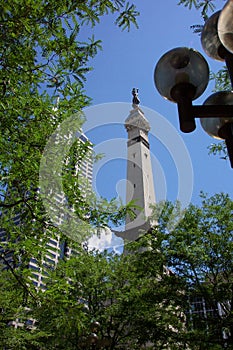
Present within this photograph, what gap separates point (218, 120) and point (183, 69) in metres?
0.61

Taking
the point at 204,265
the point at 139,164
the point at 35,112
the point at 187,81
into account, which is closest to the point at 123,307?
the point at 204,265

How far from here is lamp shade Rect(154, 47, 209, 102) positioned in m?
2.40

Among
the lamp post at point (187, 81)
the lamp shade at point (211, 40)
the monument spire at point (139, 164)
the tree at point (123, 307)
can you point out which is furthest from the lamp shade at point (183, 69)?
the monument spire at point (139, 164)

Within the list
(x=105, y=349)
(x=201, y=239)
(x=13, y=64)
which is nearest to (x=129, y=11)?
(x=13, y=64)

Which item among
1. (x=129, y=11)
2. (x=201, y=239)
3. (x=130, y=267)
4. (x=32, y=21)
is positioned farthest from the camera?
(x=130, y=267)

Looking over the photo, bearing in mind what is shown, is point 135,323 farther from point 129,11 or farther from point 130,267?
point 129,11

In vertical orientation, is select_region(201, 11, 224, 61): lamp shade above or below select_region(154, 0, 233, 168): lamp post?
above

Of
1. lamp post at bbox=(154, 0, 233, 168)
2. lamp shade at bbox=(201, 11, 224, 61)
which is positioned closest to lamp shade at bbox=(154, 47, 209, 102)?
lamp post at bbox=(154, 0, 233, 168)

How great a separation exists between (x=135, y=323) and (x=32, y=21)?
1218cm

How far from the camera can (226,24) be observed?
2.04 meters

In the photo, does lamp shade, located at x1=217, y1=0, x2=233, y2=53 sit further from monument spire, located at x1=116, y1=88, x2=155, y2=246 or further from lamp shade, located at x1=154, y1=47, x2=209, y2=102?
monument spire, located at x1=116, y1=88, x2=155, y2=246

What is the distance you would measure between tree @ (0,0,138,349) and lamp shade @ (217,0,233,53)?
336 cm

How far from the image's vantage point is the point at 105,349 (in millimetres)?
13609

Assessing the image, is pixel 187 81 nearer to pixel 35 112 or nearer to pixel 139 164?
pixel 35 112
